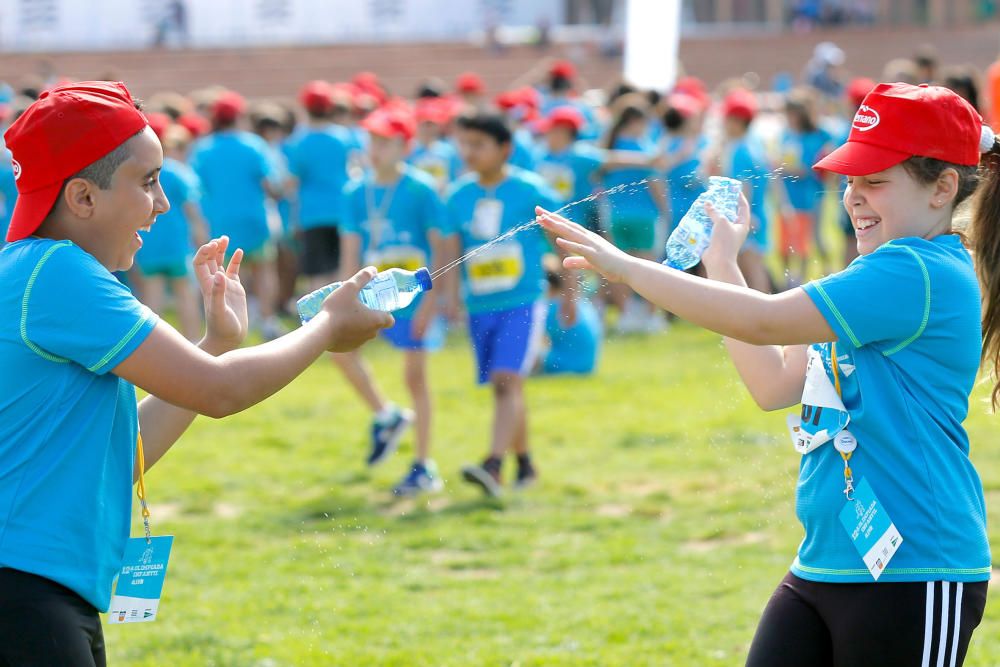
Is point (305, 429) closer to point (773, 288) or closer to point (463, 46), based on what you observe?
point (773, 288)

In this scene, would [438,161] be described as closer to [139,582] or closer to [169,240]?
[169,240]

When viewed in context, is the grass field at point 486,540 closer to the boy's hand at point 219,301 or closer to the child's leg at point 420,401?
the child's leg at point 420,401

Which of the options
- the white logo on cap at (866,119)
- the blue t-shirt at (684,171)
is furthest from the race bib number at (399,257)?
the white logo on cap at (866,119)

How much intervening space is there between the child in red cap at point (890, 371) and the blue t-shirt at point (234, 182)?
34.5 ft

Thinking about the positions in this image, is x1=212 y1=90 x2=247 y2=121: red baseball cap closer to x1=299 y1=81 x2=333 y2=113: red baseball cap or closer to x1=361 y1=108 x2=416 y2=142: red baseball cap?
x1=299 y1=81 x2=333 y2=113: red baseball cap

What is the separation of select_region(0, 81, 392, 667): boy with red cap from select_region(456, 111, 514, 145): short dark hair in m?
4.86

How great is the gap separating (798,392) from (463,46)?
35983 millimetres

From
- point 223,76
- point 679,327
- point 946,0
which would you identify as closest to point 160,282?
point 679,327

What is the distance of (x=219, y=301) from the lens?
2.93 meters

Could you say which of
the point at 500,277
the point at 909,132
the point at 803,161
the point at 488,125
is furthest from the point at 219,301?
the point at 803,161

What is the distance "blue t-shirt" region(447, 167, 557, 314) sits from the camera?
7.30 meters

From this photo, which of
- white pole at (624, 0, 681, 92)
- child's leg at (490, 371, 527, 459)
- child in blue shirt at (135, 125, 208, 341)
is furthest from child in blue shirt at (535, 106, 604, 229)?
child's leg at (490, 371, 527, 459)

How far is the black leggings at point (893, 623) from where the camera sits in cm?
272

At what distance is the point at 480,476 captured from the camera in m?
7.40
